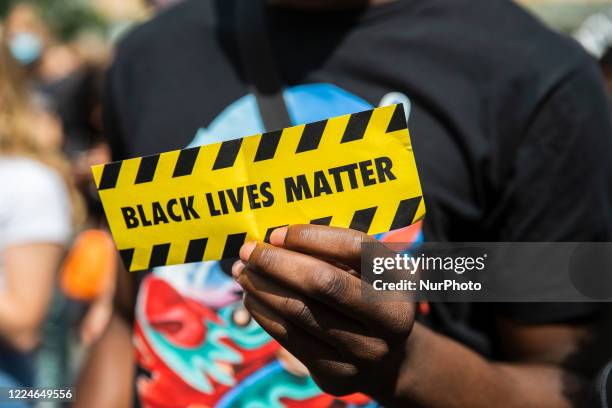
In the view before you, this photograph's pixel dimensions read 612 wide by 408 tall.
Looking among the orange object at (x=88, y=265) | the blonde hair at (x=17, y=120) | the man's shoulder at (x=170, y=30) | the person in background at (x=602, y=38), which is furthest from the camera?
the orange object at (x=88, y=265)

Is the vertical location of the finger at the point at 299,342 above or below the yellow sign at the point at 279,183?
below

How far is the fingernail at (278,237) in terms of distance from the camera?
0.98m

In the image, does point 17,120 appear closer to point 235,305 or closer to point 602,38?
point 235,305

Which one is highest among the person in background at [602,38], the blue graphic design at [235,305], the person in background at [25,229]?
the blue graphic design at [235,305]

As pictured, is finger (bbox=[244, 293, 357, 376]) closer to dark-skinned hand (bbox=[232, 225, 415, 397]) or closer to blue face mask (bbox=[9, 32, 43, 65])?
dark-skinned hand (bbox=[232, 225, 415, 397])

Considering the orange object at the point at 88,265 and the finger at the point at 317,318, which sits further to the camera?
the orange object at the point at 88,265

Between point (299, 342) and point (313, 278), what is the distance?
11 cm

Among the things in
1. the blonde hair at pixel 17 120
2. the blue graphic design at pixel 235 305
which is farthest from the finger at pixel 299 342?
the blonde hair at pixel 17 120

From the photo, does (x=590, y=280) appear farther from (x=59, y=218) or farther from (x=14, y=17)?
(x=14, y=17)

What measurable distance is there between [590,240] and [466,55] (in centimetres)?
36

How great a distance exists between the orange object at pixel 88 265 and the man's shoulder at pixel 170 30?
8.77 feet

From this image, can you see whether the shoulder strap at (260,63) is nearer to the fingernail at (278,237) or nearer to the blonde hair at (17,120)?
the fingernail at (278,237)

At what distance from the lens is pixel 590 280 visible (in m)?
1.33

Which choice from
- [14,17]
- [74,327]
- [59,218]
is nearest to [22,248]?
[59,218]
